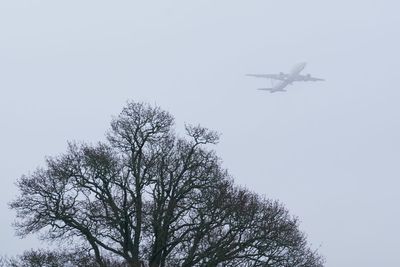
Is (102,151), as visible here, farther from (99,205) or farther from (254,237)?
(254,237)

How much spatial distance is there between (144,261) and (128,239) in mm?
2368

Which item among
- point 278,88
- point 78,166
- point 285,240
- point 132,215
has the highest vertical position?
point 278,88

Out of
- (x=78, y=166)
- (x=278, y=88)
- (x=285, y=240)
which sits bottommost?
(x=285, y=240)

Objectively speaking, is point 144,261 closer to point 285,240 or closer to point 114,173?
point 114,173

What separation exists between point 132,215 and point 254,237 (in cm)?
614

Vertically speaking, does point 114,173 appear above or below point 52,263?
above

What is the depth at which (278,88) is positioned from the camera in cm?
19138

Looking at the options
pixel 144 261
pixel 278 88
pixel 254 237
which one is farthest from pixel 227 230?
pixel 278 88

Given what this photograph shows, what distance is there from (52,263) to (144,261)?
4.65 meters

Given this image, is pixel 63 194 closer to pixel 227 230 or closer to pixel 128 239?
pixel 128 239

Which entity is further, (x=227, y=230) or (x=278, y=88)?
(x=278, y=88)

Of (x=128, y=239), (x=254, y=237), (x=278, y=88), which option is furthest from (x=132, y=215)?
(x=278, y=88)

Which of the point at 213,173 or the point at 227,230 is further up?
the point at 213,173

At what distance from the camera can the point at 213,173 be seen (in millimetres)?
39219
